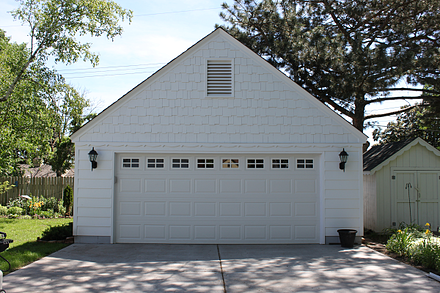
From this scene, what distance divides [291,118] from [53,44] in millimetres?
10201

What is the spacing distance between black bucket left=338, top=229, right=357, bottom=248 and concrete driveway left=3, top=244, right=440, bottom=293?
228mm

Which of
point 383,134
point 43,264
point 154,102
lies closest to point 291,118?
point 154,102

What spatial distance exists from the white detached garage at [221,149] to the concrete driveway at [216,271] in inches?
27.8

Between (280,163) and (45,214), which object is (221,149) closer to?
(280,163)

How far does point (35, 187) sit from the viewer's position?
15.0m

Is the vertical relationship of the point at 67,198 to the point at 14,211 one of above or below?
above

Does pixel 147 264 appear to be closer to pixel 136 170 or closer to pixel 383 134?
pixel 136 170

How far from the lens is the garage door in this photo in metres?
8.86

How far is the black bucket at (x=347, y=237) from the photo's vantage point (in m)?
8.28

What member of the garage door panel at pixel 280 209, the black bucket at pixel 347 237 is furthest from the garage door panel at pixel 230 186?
the black bucket at pixel 347 237

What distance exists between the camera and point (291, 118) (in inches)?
350

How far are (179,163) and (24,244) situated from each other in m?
4.44

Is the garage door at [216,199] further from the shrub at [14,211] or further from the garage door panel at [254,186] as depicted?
the shrub at [14,211]

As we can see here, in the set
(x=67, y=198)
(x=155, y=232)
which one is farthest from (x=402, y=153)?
(x=67, y=198)
